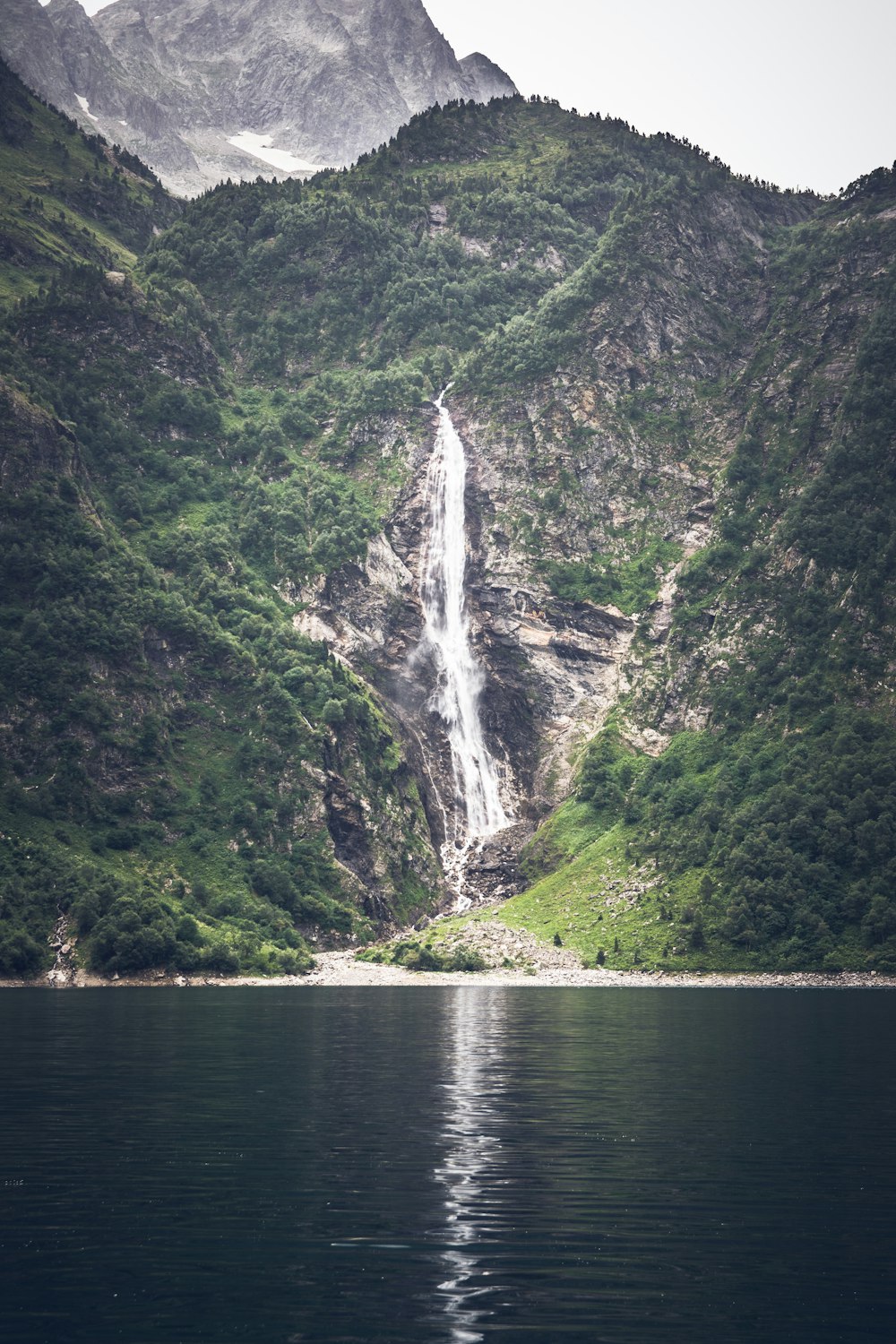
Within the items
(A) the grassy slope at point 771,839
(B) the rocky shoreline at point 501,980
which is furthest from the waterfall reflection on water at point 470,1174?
(A) the grassy slope at point 771,839

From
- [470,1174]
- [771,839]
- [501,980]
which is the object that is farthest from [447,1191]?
[771,839]

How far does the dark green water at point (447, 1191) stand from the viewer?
31.2 metres

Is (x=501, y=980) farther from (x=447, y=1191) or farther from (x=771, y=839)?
(x=447, y=1191)

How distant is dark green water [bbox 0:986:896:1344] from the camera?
103 ft

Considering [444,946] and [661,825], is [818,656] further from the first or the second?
[444,946]

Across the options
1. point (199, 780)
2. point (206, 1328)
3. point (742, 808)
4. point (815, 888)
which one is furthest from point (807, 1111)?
point (199, 780)

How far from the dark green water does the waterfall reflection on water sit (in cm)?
14

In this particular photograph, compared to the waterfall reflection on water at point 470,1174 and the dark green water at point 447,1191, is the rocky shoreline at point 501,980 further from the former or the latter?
the waterfall reflection on water at point 470,1174

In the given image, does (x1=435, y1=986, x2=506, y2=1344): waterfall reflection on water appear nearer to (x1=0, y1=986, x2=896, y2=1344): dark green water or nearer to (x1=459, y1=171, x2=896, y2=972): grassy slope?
(x1=0, y1=986, x2=896, y2=1344): dark green water

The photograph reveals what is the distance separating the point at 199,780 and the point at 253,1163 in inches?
5699

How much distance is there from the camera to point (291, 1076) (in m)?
68.5

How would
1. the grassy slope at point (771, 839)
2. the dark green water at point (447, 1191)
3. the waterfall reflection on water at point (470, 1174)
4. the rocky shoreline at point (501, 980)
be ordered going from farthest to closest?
the grassy slope at point (771, 839), the rocky shoreline at point (501, 980), the waterfall reflection on water at point (470, 1174), the dark green water at point (447, 1191)

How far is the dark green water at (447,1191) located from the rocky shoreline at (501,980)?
62745mm

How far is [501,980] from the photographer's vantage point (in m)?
155
